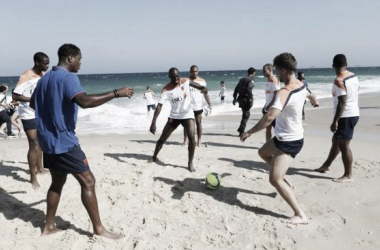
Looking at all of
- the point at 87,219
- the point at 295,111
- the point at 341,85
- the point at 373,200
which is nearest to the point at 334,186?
→ the point at 373,200

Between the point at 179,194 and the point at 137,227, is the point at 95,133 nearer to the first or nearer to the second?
the point at 179,194

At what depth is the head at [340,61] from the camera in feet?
16.5

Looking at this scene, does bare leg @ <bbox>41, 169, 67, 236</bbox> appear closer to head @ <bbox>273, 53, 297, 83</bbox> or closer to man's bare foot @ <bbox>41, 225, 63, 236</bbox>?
man's bare foot @ <bbox>41, 225, 63, 236</bbox>

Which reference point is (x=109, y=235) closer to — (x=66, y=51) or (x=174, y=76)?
(x=66, y=51)

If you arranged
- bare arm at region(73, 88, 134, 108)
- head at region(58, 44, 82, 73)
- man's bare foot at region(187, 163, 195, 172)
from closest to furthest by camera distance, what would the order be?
bare arm at region(73, 88, 134, 108) → head at region(58, 44, 82, 73) → man's bare foot at region(187, 163, 195, 172)

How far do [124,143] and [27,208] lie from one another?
191 inches

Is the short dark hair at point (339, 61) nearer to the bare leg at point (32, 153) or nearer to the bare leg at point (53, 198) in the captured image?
the bare leg at point (53, 198)

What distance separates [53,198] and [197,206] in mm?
1781

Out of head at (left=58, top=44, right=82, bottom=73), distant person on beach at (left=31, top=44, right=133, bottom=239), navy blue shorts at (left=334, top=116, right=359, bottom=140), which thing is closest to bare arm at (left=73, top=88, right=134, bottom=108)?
distant person on beach at (left=31, top=44, right=133, bottom=239)

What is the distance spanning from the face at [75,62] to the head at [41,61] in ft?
5.85

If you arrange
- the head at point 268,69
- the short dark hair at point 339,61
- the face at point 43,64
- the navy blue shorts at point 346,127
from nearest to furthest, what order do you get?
the face at point 43,64 < the short dark hair at point 339,61 < the navy blue shorts at point 346,127 < the head at point 268,69

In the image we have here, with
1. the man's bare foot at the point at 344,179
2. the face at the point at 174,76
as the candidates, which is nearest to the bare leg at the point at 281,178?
the man's bare foot at the point at 344,179

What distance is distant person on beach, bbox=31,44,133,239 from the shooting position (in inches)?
124

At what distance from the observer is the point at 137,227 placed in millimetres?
3871
